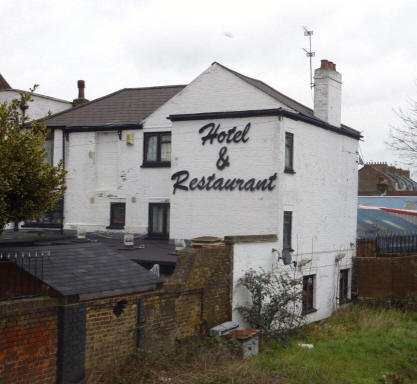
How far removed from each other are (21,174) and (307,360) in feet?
29.1

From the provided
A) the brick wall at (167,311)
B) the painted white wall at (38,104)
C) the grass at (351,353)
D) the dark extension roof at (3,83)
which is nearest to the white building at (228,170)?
the brick wall at (167,311)

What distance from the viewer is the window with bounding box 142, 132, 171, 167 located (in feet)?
87.3

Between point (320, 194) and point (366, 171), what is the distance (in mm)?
38988

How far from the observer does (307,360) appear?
1659cm

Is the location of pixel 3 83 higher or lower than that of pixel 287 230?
higher

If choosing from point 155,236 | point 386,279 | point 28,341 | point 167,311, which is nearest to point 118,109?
point 155,236

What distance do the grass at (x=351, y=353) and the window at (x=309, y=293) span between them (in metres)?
1.13

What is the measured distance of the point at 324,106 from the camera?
1019 inches

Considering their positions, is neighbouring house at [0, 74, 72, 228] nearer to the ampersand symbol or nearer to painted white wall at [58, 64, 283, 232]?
painted white wall at [58, 64, 283, 232]

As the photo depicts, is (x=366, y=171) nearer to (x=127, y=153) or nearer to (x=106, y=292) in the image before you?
(x=127, y=153)

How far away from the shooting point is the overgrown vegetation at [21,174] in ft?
41.3

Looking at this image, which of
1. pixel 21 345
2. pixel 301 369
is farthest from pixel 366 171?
pixel 21 345

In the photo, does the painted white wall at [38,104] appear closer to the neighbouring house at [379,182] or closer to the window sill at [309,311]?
the window sill at [309,311]

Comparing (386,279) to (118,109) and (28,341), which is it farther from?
(28,341)
